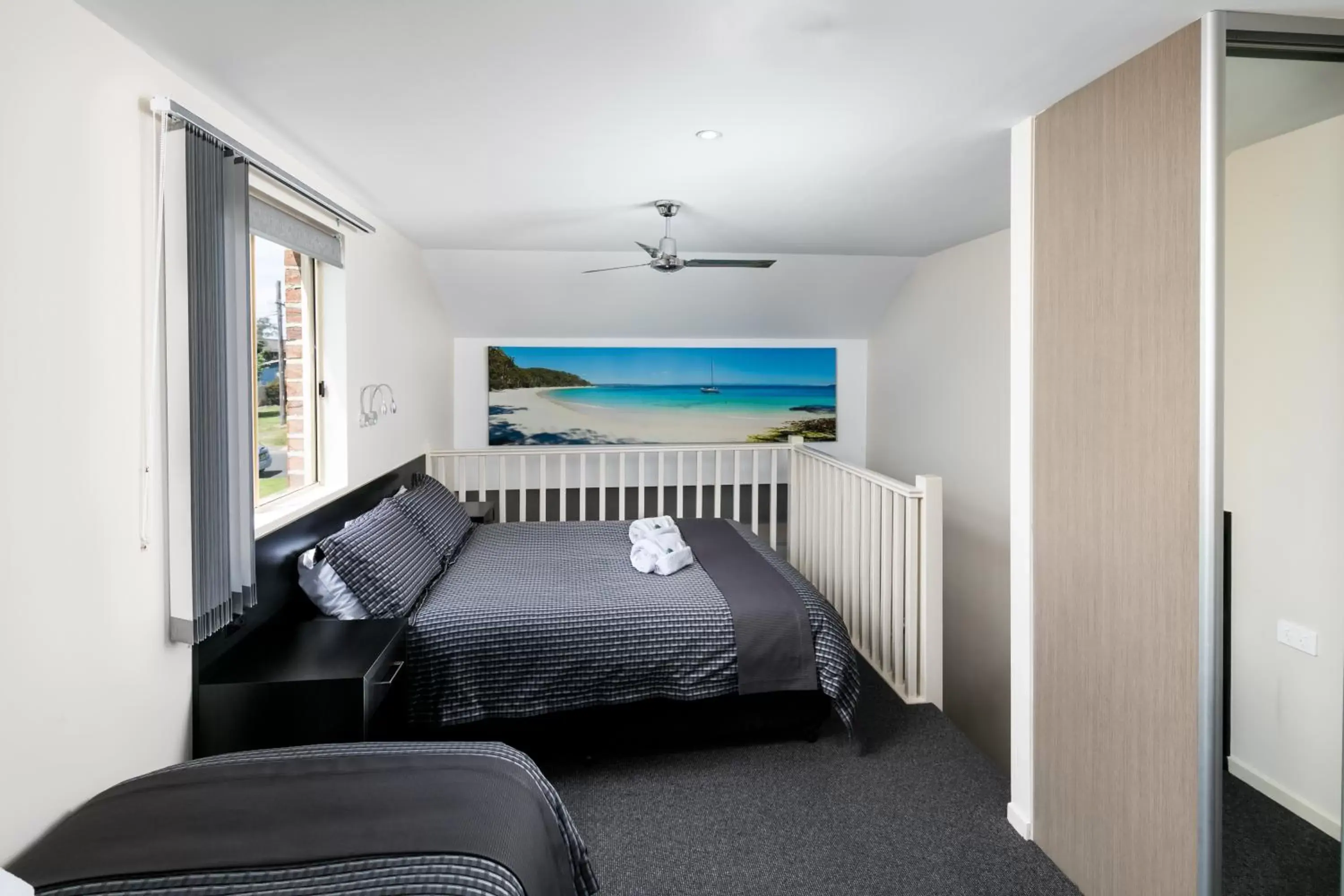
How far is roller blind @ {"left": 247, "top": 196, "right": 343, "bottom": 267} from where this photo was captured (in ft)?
8.07

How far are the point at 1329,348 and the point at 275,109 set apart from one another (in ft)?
9.14

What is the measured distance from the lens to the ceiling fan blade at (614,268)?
13.1ft

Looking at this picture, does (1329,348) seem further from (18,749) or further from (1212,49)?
(18,749)

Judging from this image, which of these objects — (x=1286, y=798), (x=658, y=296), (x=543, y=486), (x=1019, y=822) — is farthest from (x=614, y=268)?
(x=1286, y=798)

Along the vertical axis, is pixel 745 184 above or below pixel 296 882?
above

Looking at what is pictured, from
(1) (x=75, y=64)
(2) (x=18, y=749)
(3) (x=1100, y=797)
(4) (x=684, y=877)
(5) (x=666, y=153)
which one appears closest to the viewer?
(2) (x=18, y=749)

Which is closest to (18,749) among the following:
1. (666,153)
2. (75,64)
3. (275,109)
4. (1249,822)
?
(75,64)

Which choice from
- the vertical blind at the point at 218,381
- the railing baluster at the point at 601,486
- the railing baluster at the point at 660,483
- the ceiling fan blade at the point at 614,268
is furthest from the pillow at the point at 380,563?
the railing baluster at the point at 660,483

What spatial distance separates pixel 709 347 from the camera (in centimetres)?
584

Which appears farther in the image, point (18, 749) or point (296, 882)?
point (18, 749)

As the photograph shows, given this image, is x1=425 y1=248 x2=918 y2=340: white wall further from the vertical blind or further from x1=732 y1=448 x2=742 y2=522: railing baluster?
the vertical blind

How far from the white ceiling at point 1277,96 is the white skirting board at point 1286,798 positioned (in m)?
1.36

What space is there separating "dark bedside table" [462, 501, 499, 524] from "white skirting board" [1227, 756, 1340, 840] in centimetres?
357

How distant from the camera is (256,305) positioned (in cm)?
284
